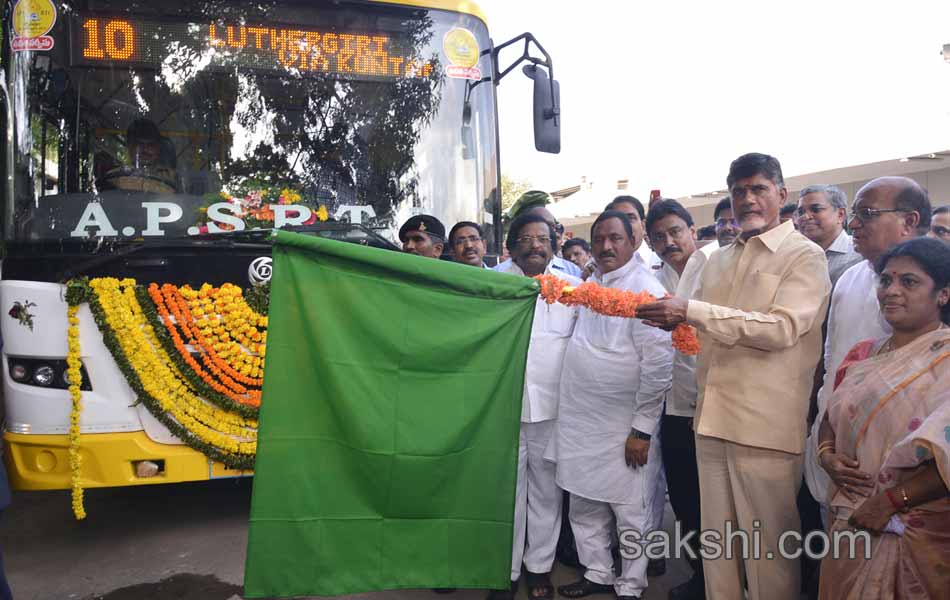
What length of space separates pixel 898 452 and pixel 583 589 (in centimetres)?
189

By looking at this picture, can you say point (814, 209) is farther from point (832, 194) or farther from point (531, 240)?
point (531, 240)

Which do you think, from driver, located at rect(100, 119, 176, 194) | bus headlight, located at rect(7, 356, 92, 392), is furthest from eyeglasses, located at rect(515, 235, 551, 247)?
bus headlight, located at rect(7, 356, 92, 392)

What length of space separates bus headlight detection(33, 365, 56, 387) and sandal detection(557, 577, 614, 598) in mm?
2883

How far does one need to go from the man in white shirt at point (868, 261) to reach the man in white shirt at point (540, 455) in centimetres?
122

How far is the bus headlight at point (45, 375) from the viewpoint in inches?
151

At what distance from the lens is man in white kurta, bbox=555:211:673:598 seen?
3.45 m

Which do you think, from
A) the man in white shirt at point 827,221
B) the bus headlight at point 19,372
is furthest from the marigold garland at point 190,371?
the man in white shirt at point 827,221

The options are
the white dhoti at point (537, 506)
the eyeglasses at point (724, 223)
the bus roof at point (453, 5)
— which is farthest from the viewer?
the eyeglasses at point (724, 223)

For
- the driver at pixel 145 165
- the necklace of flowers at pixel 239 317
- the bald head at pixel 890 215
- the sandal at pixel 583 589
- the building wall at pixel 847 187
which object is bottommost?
the sandal at pixel 583 589

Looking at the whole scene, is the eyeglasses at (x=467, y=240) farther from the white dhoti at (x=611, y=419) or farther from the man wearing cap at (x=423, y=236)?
the white dhoti at (x=611, y=419)

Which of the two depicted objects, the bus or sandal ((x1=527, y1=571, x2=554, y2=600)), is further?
the bus

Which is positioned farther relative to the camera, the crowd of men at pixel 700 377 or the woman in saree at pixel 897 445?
the crowd of men at pixel 700 377

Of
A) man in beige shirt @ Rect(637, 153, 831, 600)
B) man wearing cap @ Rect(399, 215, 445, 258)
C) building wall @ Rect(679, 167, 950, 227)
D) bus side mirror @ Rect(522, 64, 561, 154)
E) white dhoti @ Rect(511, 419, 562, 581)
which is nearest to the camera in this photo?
man in beige shirt @ Rect(637, 153, 831, 600)

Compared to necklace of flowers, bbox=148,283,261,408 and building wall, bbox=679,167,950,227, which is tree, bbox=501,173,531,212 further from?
necklace of flowers, bbox=148,283,261,408
